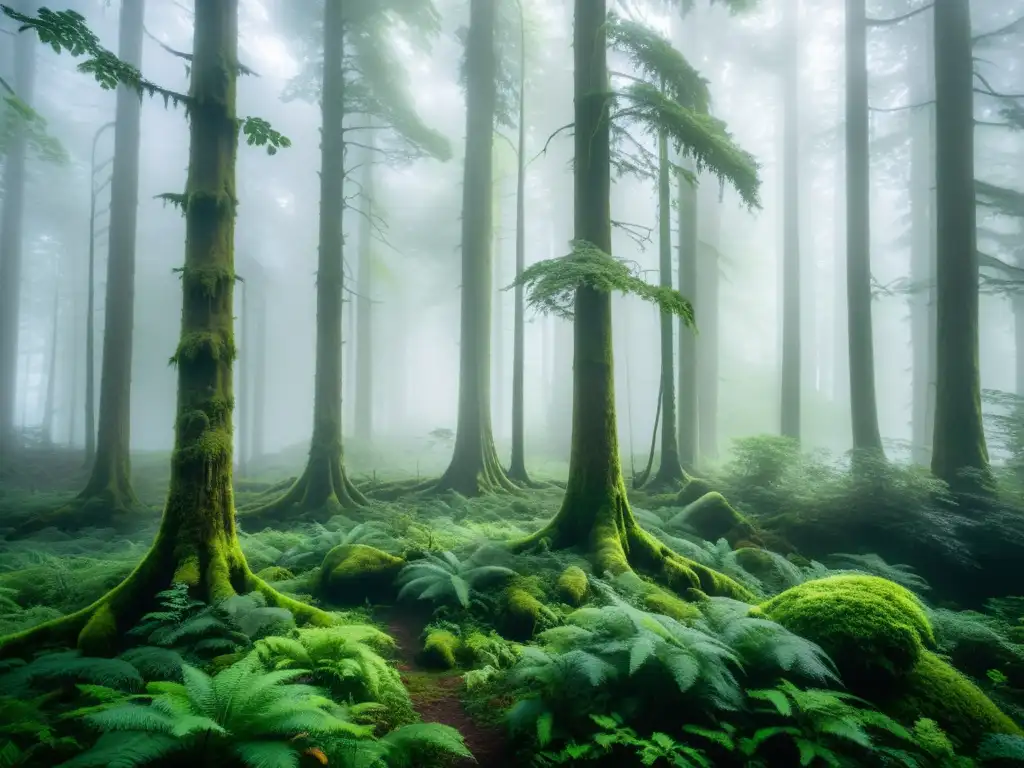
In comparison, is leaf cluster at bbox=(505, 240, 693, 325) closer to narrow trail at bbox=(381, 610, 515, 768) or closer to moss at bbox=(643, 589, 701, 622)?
moss at bbox=(643, 589, 701, 622)

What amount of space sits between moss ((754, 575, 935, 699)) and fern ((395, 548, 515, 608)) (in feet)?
10.6

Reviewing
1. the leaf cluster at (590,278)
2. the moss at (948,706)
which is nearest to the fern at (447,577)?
the leaf cluster at (590,278)

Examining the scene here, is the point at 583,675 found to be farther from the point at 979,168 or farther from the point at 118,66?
the point at 979,168

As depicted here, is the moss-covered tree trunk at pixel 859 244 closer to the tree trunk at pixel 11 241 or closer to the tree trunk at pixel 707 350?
the tree trunk at pixel 707 350

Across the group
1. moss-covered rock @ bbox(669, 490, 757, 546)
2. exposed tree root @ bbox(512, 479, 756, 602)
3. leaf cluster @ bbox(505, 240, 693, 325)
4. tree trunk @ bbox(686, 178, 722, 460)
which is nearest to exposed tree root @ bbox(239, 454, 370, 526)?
exposed tree root @ bbox(512, 479, 756, 602)

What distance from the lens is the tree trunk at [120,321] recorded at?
13070mm

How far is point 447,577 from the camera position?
6.63 meters

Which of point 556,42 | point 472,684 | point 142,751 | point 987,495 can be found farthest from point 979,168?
point 142,751

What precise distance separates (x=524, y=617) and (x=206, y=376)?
14.6ft

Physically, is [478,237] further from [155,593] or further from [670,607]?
[155,593]

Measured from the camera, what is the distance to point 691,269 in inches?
705

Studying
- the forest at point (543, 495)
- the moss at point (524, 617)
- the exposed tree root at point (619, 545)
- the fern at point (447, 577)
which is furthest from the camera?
the exposed tree root at point (619, 545)

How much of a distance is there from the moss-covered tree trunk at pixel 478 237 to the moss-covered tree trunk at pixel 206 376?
28.3ft

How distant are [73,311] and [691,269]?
45821mm
